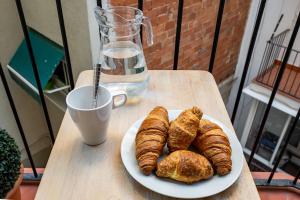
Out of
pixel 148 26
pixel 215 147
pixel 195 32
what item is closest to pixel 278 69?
pixel 195 32

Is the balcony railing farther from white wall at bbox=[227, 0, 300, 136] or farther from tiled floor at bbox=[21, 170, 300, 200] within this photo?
tiled floor at bbox=[21, 170, 300, 200]

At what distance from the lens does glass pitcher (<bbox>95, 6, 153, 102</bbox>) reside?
63 centimetres

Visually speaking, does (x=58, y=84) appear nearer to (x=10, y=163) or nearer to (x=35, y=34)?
(x=35, y=34)

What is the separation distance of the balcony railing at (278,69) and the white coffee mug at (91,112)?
237 centimetres

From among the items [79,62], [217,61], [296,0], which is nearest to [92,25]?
[79,62]

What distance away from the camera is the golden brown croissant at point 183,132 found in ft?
1.59

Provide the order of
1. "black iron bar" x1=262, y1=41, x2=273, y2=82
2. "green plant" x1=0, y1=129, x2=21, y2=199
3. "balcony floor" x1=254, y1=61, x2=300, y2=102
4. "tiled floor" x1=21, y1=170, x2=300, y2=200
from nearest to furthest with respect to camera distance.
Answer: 1. "green plant" x1=0, y1=129, x2=21, y2=199
2. "tiled floor" x1=21, y1=170, x2=300, y2=200
3. "balcony floor" x1=254, y1=61, x2=300, y2=102
4. "black iron bar" x1=262, y1=41, x2=273, y2=82

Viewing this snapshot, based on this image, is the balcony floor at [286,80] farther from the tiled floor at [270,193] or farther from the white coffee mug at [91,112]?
the white coffee mug at [91,112]

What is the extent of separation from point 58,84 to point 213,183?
1634 mm

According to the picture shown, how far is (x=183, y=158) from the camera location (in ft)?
1.51

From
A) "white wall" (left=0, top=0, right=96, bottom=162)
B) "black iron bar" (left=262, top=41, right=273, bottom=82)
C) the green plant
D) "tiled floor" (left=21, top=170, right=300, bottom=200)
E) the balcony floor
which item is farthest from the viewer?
"black iron bar" (left=262, top=41, right=273, bottom=82)

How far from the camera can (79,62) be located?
172cm

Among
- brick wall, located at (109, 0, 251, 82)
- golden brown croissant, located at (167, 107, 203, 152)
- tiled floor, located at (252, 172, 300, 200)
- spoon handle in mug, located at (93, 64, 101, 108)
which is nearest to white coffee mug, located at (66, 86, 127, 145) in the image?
spoon handle in mug, located at (93, 64, 101, 108)

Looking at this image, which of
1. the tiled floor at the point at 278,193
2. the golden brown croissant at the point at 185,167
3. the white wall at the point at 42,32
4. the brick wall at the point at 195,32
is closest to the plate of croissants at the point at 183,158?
the golden brown croissant at the point at 185,167
